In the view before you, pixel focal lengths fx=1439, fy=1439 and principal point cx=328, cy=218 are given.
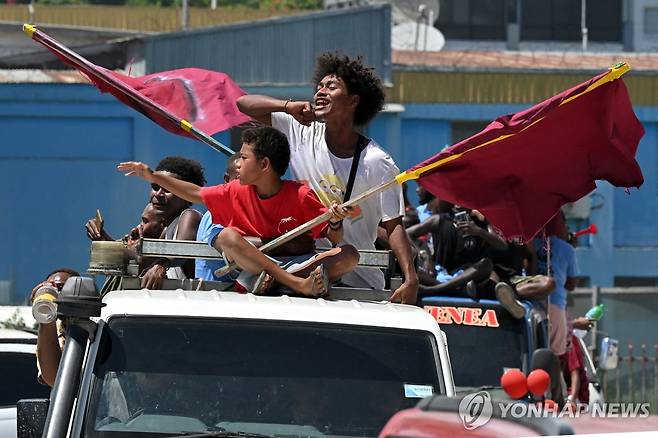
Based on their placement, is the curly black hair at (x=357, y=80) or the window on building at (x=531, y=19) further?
the window on building at (x=531, y=19)

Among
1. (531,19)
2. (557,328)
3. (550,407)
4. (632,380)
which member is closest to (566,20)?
(531,19)

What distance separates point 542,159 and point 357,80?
105 centimetres

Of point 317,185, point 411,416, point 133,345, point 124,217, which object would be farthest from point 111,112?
point 411,416

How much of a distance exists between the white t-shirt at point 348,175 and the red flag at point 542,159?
233 mm

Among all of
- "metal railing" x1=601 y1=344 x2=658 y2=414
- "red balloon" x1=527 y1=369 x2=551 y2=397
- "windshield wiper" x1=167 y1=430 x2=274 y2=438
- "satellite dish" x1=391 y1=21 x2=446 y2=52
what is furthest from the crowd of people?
"satellite dish" x1=391 y1=21 x2=446 y2=52

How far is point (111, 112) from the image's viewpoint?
22.1 meters

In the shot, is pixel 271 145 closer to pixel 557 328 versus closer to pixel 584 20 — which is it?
pixel 557 328

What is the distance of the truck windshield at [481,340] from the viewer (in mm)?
9992

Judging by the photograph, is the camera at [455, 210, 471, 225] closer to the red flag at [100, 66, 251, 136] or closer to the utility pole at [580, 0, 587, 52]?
the red flag at [100, 66, 251, 136]

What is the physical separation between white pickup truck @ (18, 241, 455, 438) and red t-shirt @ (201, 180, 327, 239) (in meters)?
0.93

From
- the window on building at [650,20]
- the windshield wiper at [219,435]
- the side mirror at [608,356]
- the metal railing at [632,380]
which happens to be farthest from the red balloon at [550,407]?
the window on building at [650,20]

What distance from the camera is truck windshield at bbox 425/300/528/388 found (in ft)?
32.8

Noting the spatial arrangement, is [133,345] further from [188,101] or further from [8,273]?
[8,273]

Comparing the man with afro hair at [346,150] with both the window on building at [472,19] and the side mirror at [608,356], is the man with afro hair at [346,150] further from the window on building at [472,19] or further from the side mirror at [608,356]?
the window on building at [472,19]
